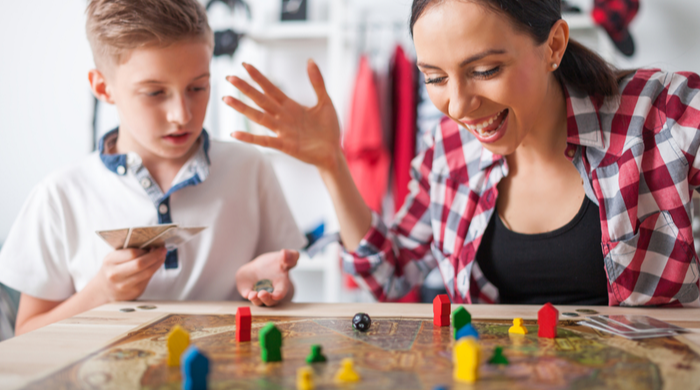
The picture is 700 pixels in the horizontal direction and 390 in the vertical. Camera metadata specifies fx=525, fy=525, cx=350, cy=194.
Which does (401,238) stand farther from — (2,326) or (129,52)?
(2,326)

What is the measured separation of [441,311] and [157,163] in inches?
29.7

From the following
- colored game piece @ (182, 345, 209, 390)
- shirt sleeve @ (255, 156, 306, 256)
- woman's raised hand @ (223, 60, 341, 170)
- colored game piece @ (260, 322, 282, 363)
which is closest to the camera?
colored game piece @ (182, 345, 209, 390)

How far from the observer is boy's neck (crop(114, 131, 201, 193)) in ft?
3.89

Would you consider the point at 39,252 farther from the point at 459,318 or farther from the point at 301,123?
the point at 459,318

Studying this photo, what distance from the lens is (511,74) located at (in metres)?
0.89

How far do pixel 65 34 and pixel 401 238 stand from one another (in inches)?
78.5

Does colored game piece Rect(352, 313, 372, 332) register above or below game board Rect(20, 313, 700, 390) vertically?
above

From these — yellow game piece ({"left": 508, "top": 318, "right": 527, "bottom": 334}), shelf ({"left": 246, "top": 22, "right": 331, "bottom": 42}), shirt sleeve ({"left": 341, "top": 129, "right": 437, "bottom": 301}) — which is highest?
shelf ({"left": 246, "top": 22, "right": 331, "bottom": 42})

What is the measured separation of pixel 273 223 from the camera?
1290 millimetres

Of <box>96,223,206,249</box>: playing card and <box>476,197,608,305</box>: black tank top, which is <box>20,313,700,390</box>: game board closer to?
<box>96,223,206,249</box>: playing card

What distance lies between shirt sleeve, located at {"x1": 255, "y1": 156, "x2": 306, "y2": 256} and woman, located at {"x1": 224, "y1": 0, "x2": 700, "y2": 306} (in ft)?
0.63

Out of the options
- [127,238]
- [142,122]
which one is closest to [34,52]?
[142,122]

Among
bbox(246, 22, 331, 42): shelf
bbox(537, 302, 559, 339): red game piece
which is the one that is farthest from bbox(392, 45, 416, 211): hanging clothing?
bbox(537, 302, 559, 339): red game piece

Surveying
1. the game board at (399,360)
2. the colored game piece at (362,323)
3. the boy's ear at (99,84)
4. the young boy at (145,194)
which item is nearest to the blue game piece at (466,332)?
the game board at (399,360)
